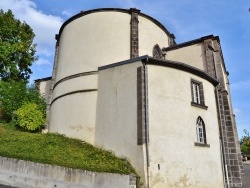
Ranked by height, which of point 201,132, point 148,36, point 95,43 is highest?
point 148,36

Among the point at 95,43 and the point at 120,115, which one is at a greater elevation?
the point at 95,43

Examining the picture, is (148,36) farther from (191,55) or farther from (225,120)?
(225,120)

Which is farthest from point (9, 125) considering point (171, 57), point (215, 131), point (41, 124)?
point (215, 131)

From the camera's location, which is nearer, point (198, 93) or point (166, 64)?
point (166, 64)

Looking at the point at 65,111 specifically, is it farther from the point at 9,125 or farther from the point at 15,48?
the point at 15,48

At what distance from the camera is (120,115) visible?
13.8 meters

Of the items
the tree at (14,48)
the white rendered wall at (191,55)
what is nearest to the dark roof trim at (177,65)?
the white rendered wall at (191,55)

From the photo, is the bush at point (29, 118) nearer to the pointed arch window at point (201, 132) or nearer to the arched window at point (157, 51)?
the arched window at point (157, 51)

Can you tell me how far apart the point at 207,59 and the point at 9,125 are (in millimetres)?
17366

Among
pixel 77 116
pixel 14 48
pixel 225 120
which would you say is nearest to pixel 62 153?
pixel 77 116

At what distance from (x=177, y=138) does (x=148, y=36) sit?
9386 mm

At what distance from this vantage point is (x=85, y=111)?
16.0m

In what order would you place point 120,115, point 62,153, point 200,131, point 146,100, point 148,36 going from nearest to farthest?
point 146,100, point 62,153, point 120,115, point 200,131, point 148,36

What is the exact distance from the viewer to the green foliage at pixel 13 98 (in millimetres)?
22406
